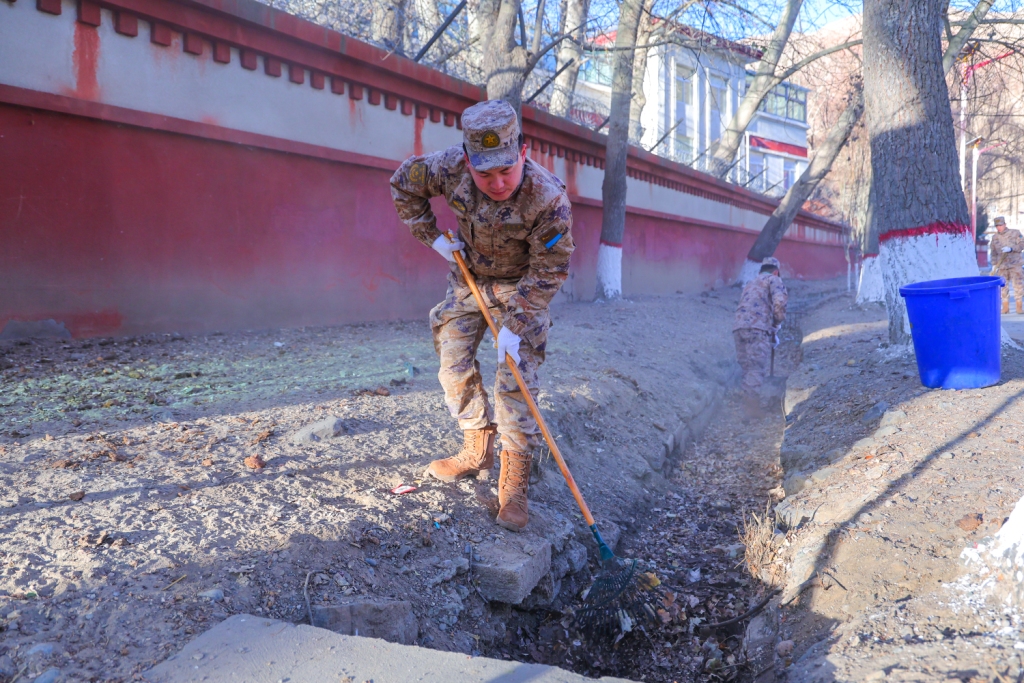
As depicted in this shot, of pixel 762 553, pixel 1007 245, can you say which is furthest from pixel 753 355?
pixel 1007 245

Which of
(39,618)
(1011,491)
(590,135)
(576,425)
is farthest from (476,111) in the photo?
(590,135)

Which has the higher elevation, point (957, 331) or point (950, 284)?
point (950, 284)

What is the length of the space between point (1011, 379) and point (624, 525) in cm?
338

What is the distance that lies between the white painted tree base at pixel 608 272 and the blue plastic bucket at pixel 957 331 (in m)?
6.20

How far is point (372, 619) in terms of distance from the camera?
8.53 ft

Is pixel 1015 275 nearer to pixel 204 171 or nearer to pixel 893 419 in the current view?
pixel 893 419

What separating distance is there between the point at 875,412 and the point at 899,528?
87.6 inches

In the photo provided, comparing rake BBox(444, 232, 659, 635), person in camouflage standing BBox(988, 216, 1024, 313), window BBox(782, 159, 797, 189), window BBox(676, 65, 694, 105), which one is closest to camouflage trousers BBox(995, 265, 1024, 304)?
person in camouflage standing BBox(988, 216, 1024, 313)

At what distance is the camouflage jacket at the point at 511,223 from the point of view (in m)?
3.18

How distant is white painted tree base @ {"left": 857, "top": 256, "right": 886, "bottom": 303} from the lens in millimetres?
13008

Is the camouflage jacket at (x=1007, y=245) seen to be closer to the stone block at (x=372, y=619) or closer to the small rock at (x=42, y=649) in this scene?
the stone block at (x=372, y=619)

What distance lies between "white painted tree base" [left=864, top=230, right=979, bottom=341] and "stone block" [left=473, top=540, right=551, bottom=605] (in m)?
4.69

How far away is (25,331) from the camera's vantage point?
5.39 metres

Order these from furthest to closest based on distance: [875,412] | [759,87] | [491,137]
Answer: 1. [759,87]
2. [875,412]
3. [491,137]
